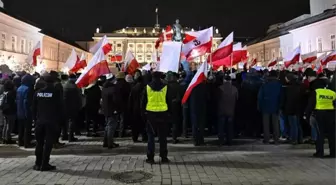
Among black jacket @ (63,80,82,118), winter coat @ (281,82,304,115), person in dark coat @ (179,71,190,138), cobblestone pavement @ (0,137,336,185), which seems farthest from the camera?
black jacket @ (63,80,82,118)

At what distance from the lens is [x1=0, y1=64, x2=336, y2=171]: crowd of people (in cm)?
948

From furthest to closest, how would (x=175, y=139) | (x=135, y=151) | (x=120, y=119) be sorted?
(x=120, y=119)
(x=175, y=139)
(x=135, y=151)

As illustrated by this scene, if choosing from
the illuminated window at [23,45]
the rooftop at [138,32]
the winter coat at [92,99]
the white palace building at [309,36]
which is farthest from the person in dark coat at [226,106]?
the rooftop at [138,32]

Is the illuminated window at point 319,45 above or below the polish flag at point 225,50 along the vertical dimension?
above

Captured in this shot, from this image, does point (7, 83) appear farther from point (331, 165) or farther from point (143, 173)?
point (331, 165)

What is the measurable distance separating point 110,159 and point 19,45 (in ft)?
161

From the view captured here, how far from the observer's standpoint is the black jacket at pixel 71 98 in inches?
478

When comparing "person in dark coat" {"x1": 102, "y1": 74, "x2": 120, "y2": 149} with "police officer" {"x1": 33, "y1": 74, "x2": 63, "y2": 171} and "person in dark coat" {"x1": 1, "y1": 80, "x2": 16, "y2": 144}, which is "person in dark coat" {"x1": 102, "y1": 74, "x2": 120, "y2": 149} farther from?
"person in dark coat" {"x1": 1, "y1": 80, "x2": 16, "y2": 144}

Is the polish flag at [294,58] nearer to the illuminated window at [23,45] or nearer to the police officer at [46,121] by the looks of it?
the police officer at [46,121]

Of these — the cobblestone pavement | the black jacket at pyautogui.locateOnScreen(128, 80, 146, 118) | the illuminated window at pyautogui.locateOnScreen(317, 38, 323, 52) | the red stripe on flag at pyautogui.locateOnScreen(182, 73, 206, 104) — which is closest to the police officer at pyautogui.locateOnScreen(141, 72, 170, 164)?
the cobblestone pavement

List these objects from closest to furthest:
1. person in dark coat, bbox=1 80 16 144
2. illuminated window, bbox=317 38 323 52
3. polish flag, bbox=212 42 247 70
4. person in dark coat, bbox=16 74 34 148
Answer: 1. person in dark coat, bbox=16 74 34 148
2. person in dark coat, bbox=1 80 16 144
3. polish flag, bbox=212 42 247 70
4. illuminated window, bbox=317 38 323 52

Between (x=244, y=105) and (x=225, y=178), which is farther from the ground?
(x=244, y=105)

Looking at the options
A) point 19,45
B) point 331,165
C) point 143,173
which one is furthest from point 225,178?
point 19,45

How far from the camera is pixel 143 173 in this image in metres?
8.42
